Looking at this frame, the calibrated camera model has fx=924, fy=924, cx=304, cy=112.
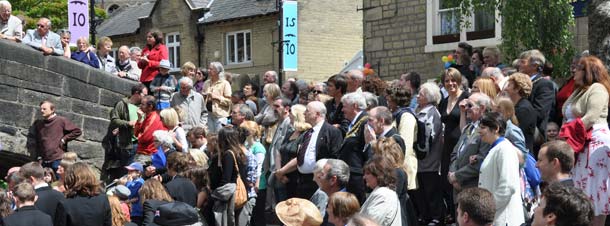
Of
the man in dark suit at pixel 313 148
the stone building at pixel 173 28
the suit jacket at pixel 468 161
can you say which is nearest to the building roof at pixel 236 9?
the stone building at pixel 173 28

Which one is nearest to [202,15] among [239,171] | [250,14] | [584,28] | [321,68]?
[250,14]

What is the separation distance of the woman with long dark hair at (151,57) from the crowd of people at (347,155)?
42 cm

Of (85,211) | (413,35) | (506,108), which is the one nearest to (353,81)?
(506,108)

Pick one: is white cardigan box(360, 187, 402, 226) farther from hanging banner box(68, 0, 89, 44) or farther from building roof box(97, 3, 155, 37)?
building roof box(97, 3, 155, 37)

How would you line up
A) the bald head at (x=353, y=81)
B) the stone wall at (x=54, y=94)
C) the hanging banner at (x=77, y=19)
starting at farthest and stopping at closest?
the hanging banner at (x=77, y=19) → the stone wall at (x=54, y=94) → the bald head at (x=353, y=81)

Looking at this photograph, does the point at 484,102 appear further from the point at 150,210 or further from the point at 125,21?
the point at 125,21

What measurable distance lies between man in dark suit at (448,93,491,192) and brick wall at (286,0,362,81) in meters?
23.6

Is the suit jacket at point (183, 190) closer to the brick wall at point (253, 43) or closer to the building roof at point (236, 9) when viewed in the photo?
the brick wall at point (253, 43)

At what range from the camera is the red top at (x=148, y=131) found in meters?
12.7

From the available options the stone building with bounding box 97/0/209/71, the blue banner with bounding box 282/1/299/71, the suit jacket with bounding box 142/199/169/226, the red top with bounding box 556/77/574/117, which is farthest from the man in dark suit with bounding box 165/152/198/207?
the stone building with bounding box 97/0/209/71

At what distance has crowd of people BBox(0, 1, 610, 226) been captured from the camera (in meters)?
7.74

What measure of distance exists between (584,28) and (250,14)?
17.3 meters

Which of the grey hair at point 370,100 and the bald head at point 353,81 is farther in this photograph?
the bald head at point 353,81

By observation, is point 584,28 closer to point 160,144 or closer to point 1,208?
point 160,144
